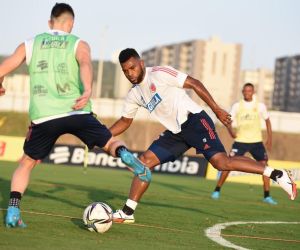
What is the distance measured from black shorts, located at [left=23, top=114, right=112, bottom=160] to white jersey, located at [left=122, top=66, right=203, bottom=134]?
1.61 meters

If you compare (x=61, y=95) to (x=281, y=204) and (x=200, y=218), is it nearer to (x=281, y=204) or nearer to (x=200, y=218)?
(x=200, y=218)

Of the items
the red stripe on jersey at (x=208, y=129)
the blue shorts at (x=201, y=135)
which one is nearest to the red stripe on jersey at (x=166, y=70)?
the blue shorts at (x=201, y=135)

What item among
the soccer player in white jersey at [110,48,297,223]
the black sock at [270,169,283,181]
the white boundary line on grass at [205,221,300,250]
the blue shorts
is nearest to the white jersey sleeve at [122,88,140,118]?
the soccer player in white jersey at [110,48,297,223]

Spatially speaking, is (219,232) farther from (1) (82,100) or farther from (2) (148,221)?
(1) (82,100)

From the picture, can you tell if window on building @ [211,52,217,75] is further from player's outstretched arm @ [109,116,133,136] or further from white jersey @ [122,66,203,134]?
white jersey @ [122,66,203,134]

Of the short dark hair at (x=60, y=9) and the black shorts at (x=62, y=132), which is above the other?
the short dark hair at (x=60, y=9)

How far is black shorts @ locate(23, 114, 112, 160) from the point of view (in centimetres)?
918

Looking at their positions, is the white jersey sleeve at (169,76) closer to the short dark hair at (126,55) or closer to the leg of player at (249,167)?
the short dark hair at (126,55)

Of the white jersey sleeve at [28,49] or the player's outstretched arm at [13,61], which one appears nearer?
the player's outstretched arm at [13,61]

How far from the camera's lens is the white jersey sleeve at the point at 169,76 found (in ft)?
35.3

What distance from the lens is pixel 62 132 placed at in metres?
9.23

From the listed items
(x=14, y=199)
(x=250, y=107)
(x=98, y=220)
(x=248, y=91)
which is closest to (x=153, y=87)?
(x=98, y=220)

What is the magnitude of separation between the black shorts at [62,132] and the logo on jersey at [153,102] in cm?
161

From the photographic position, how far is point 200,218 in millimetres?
12117
